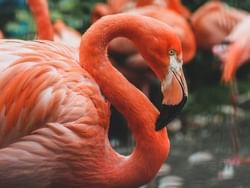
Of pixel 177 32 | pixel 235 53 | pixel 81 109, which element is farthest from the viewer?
pixel 177 32

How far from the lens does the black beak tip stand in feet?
11.1

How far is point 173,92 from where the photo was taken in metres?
3.39

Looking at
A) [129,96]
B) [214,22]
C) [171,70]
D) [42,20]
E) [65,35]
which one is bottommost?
[214,22]

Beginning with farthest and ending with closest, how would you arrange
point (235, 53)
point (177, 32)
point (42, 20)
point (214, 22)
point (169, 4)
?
1. point (214, 22)
2. point (169, 4)
3. point (177, 32)
4. point (235, 53)
5. point (42, 20)

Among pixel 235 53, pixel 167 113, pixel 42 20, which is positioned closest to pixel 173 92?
pixel 167 113

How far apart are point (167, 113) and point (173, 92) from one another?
3.6 inches

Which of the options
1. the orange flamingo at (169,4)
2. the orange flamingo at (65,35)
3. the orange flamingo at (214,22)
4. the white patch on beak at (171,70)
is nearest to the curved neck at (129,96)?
the white patch on beak at (171,70)

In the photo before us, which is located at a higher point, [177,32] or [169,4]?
[177,32]

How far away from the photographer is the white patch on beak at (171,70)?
3424 millimetres

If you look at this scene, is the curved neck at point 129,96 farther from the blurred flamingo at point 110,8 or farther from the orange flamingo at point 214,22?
the orange flamingo at point 214,22

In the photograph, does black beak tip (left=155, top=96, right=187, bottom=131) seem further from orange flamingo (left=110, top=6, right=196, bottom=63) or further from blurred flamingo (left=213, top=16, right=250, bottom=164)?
orange flamingo (left=110, top=6, right=196, bottom=63)

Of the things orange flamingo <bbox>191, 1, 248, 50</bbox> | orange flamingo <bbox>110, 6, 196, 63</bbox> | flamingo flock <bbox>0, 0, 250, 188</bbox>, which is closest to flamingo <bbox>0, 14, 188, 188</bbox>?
flamingo flock <bbox>0, 0, 250, 188</bbox>

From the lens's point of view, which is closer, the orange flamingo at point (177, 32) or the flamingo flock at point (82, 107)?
the flamingo flock at point (82, 107)

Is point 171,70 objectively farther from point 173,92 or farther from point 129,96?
point 129,96
